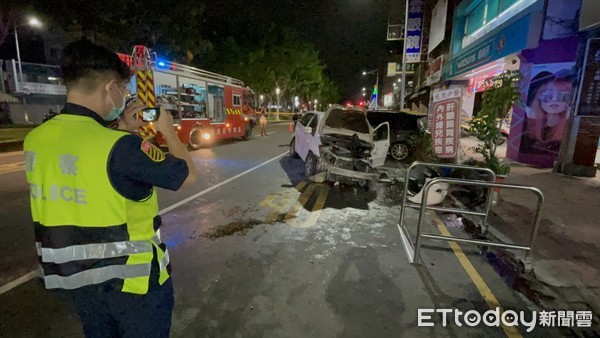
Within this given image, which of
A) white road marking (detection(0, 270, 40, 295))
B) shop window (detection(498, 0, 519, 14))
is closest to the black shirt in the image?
white road marking (detection(0, 270, 40, 295))

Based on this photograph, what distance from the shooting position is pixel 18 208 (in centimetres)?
575

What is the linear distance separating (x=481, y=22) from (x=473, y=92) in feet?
13.3

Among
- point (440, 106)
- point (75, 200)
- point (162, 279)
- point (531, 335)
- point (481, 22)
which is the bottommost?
point (531, 335)

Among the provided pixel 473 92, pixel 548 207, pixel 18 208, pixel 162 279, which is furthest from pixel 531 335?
pixel 473 92

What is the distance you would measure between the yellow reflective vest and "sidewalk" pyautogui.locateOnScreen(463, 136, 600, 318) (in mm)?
3889

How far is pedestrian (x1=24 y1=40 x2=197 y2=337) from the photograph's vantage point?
137 centimetres

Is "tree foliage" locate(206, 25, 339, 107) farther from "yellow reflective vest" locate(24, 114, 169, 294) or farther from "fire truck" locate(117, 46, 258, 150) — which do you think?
"yellow reflective vest" locate(24, 114, 169, 294)

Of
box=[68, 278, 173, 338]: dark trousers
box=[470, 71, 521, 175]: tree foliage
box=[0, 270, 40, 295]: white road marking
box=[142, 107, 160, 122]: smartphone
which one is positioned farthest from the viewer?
box=[470, 71, 521, 175]: tree foliage

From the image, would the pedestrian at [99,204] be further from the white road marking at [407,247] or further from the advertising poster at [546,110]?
the advertising poster at [546,110]

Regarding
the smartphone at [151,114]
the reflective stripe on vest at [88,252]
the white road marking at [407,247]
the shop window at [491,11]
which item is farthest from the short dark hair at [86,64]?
the shop window at [491,11]

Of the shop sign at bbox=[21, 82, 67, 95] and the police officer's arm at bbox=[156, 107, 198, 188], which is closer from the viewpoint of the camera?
the police officer's arm at bbox=[156, 107, 198, 188]

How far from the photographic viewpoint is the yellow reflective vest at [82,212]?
4.46 ft

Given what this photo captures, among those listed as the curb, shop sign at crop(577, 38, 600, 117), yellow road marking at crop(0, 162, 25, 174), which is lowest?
the curb

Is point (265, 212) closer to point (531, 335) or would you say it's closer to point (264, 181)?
point (264, 181)
